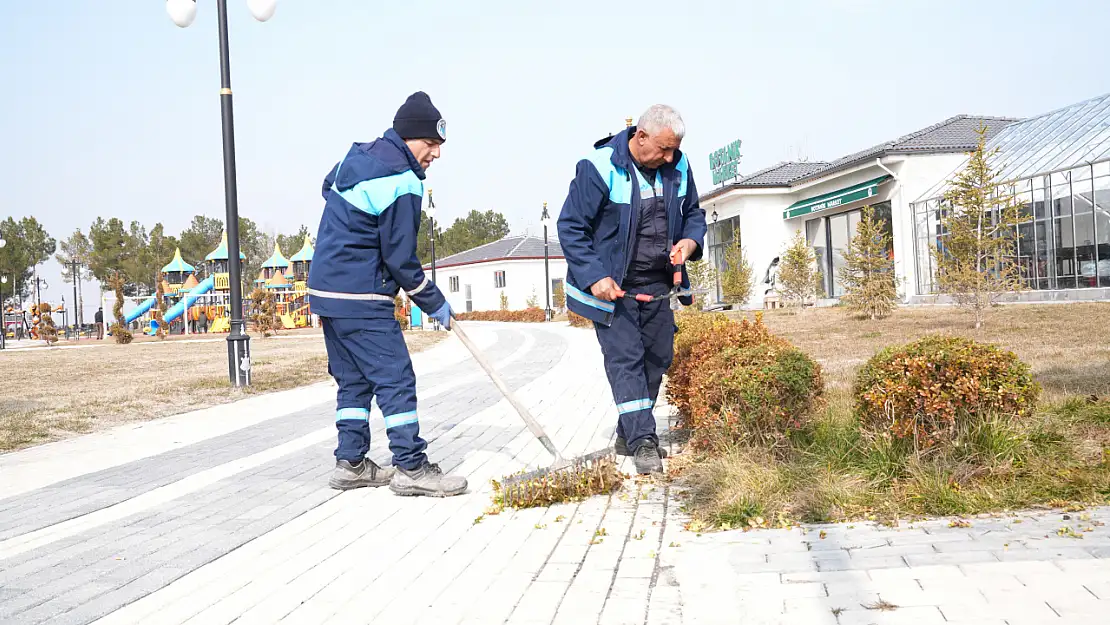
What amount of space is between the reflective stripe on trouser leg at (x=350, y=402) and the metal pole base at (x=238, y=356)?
6499 mm

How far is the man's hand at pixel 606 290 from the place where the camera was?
16.2ft

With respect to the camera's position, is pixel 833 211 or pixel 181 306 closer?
pixel 833 211

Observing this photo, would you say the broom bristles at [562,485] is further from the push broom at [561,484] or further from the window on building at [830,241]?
the window on building at [830,241]

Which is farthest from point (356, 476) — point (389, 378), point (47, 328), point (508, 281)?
point (508, 281)

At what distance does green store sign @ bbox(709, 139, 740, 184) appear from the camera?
4416 centimetres

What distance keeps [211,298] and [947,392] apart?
50366 millimetres

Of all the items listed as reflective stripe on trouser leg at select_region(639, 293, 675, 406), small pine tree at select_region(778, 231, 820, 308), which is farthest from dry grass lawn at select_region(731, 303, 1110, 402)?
small pine tree at select_region(778, 231, 820, 308)

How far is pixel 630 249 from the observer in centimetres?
508

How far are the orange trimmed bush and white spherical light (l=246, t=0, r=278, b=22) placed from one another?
107ft

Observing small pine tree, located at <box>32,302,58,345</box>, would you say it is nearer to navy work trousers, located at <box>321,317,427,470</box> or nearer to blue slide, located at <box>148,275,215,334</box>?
blue slide, located at <box>148,275,215,334</box>

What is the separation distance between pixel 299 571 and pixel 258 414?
5652 mm

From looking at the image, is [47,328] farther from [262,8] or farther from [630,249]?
[630,249]

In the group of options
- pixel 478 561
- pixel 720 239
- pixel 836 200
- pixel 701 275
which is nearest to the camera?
pixel 478 561

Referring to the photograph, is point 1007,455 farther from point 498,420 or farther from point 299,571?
point 498,420
